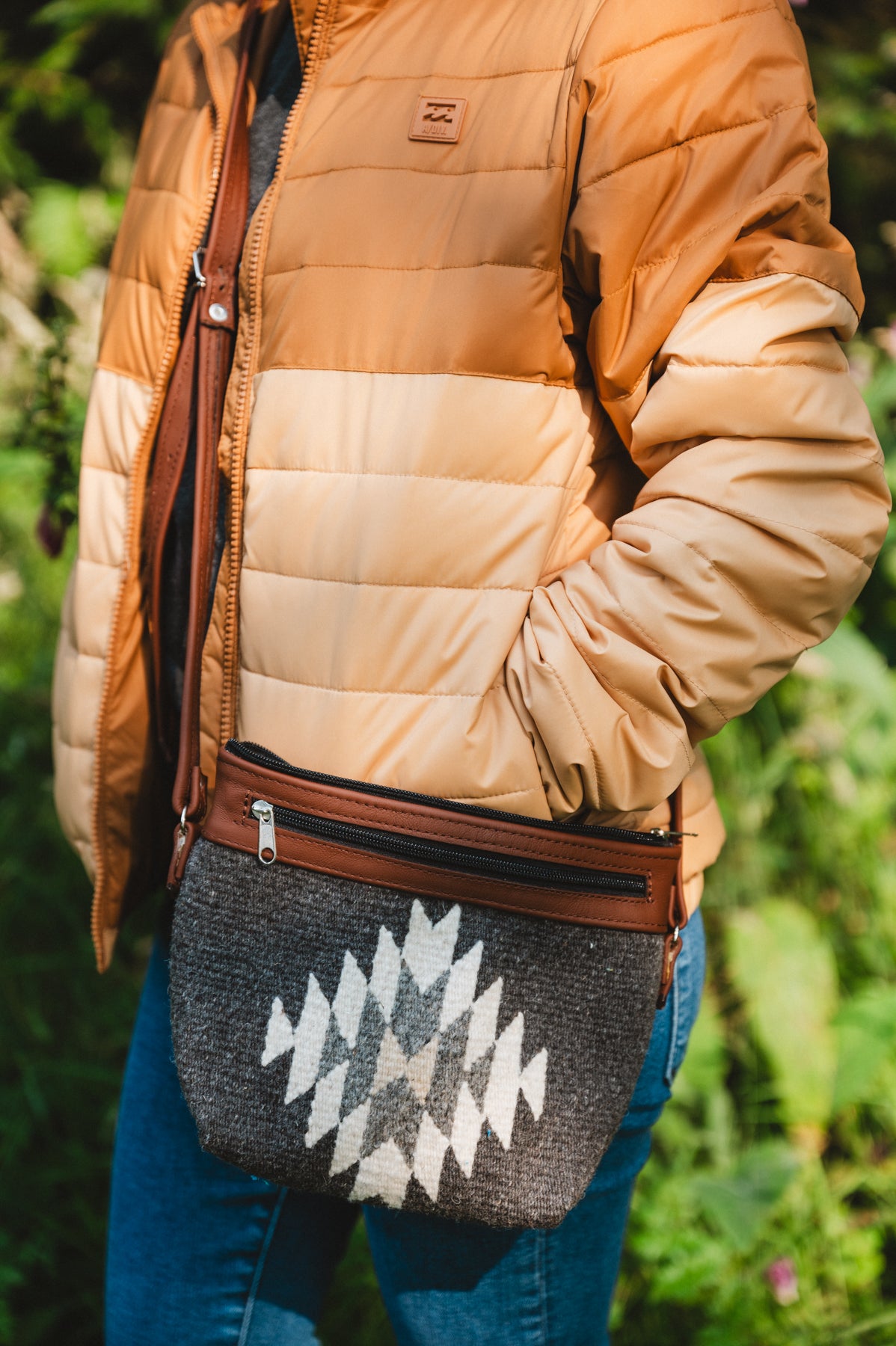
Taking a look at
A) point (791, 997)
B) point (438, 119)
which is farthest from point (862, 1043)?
point (438, 119)

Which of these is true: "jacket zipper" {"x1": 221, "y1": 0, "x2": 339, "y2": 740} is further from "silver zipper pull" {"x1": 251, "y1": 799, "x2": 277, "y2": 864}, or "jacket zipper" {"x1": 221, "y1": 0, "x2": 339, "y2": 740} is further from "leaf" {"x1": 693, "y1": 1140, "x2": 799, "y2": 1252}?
"leaf" {"x1": 693, "y1": 1140, "x2": 799, "y2": 1252}

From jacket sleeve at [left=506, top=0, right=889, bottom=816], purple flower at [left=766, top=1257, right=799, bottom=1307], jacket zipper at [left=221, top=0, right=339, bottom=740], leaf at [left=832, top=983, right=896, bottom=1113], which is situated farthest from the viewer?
leaf at [left=832, top=983, right=896, bottom=1113]

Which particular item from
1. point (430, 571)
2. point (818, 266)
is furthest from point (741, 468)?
point (430, 571)

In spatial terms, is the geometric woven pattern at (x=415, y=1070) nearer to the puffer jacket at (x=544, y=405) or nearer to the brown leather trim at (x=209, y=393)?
the puffer jacket at (x=544, y=405)

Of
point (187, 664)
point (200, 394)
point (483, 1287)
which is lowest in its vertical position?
point (483, 1287)

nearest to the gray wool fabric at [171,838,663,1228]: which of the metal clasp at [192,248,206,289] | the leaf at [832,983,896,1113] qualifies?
the metal clasp at [192,248,206,289]

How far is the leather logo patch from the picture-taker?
1.07 meters

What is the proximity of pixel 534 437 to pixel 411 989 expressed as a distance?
1.87ft

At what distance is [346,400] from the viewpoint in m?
1.08

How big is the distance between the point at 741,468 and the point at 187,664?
2.15ft

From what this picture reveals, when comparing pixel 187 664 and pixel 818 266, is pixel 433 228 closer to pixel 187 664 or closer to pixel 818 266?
pixel 818 266

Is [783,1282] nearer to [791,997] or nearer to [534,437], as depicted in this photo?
[791,997]

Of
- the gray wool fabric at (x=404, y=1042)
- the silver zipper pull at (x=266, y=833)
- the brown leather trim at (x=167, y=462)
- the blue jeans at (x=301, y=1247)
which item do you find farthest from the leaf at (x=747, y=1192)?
the brown leather trim at (x=167, y=462)

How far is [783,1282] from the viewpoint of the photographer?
200cm
